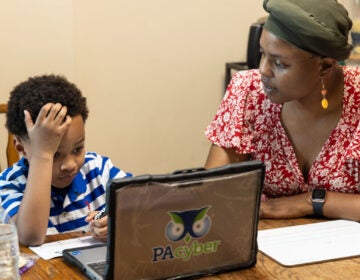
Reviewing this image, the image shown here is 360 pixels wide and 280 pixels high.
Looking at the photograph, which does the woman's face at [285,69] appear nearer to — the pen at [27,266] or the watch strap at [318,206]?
the watch strap at [318,206]

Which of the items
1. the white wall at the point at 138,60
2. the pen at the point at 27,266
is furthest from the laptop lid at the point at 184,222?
the white wall at the point at 138,60

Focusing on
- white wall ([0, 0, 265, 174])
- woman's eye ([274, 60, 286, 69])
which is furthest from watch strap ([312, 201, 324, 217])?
white wall ([0, 0, 265, 174])

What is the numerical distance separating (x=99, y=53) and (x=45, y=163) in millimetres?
1982

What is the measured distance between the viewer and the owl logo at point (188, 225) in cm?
140

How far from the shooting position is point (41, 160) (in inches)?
67.9

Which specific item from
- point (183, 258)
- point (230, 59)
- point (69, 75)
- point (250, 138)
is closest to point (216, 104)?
point (230, 59)

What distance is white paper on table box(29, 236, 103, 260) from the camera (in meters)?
1.59

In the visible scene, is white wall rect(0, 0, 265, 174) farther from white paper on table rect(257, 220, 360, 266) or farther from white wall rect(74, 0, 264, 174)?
white paper on table rect(257, 220, 360, 266)

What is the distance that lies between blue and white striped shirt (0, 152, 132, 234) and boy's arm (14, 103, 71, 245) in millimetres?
91

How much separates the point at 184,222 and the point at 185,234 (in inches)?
1.1

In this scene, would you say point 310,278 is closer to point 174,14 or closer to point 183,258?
point 183,258

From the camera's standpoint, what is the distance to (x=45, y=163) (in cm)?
173

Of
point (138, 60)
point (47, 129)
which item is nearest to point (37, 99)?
point (47, 129)

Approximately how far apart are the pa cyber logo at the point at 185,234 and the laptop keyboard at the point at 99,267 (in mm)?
123
